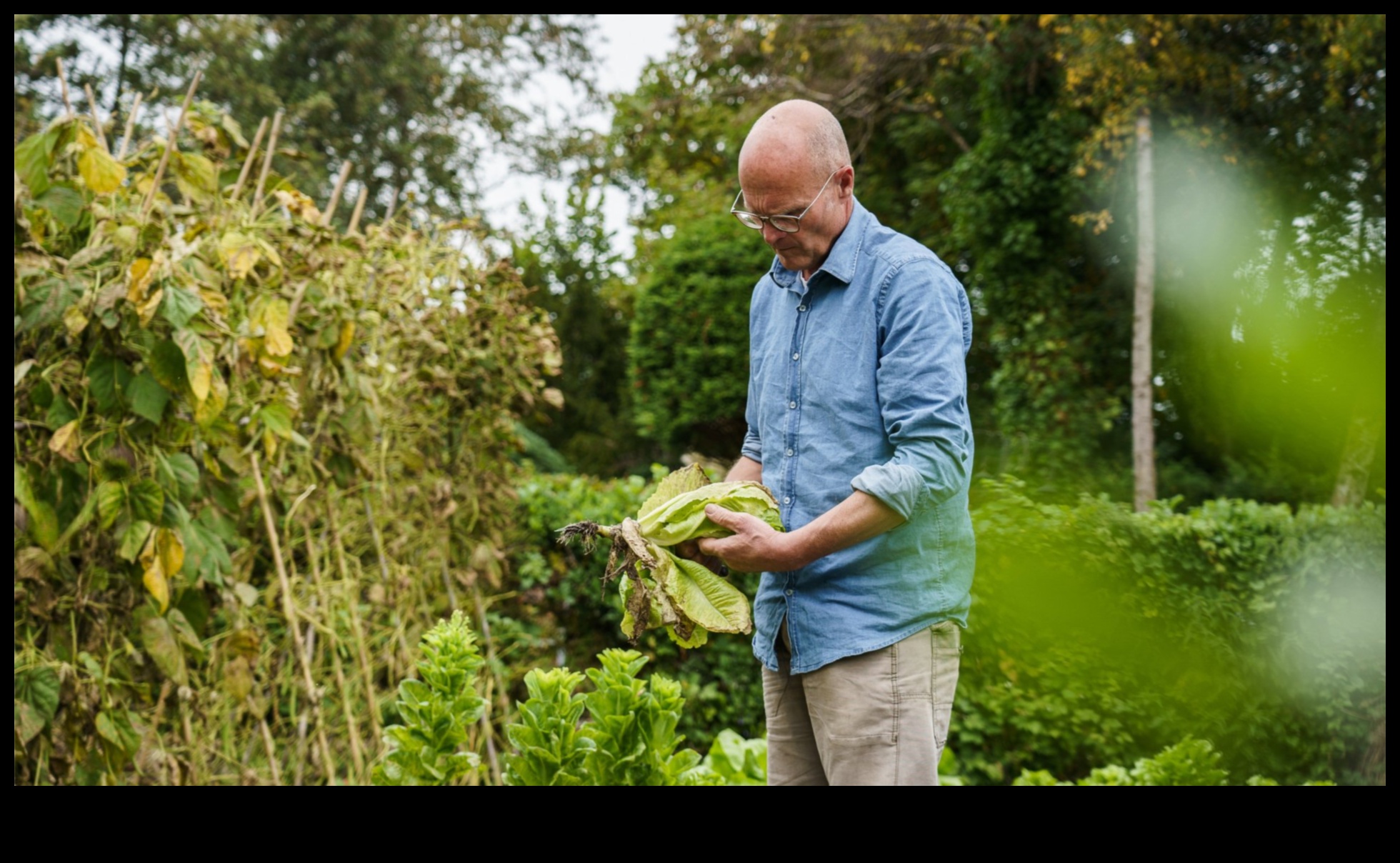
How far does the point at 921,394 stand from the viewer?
157 cm

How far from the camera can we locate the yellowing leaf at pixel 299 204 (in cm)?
276

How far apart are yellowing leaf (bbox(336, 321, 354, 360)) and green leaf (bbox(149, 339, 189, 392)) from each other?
1.84 ft

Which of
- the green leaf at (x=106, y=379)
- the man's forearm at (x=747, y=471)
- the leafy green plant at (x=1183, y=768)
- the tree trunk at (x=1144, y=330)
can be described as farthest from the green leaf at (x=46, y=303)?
the tree trunk at (x=1144, y=330)

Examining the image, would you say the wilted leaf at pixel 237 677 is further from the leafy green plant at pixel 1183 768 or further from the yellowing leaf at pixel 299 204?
the leafy green plant at pixel 1183 768

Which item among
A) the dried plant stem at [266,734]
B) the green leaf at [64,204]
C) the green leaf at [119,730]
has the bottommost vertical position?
the dried plant stem at [266,734]

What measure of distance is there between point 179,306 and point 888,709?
5.41 ft

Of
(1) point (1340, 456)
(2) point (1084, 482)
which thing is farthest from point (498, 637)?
(1) point (1340, 456)

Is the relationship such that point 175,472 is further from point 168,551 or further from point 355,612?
point 355,612

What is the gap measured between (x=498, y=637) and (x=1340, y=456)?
5.21 metres

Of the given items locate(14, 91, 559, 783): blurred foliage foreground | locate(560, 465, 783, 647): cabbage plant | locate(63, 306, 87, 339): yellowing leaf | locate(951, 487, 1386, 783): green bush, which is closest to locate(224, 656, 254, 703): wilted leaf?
locate(14, 91, 559, 783): blurred foliage foreground

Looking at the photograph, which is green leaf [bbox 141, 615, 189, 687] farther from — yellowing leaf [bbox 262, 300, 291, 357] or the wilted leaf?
yellowing leaf [bbox 262, 300, 291, 357]

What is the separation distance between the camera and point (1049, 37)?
7.16 meters

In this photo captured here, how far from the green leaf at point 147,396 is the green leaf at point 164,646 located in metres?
0.51
